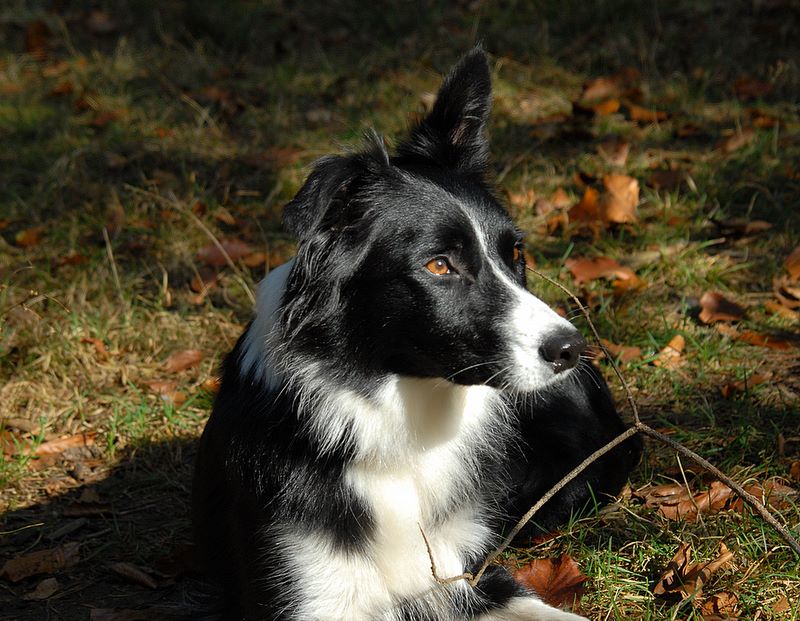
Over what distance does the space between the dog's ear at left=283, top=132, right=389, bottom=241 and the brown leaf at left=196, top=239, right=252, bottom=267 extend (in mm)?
2504

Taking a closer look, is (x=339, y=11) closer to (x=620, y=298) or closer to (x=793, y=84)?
(x=793, y=84)

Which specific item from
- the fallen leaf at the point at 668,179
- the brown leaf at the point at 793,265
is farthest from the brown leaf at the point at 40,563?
the fallen leaf at the point at 668,179

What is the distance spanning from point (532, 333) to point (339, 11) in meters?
6.82

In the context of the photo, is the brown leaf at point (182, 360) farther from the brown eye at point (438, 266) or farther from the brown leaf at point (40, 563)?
the brown eye at point (438, 266)

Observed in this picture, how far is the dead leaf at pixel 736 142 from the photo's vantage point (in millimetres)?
6012

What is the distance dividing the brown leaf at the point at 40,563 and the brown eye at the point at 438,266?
191 centimetres

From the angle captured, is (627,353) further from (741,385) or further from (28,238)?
(28,238)

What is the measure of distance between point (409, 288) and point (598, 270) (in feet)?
7.93

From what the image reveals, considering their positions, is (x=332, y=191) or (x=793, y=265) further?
(x=793, y=265)

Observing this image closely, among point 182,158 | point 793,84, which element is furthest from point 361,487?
point 793,84

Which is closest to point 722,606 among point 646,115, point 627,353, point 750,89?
point 627,353

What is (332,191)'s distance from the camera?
2.59 meters

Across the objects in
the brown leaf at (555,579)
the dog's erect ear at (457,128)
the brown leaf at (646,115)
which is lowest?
the brown leaf at (555,579)

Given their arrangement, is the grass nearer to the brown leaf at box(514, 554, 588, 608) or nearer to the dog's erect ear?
the brown leaf at box(514, 554, 588, 608)
